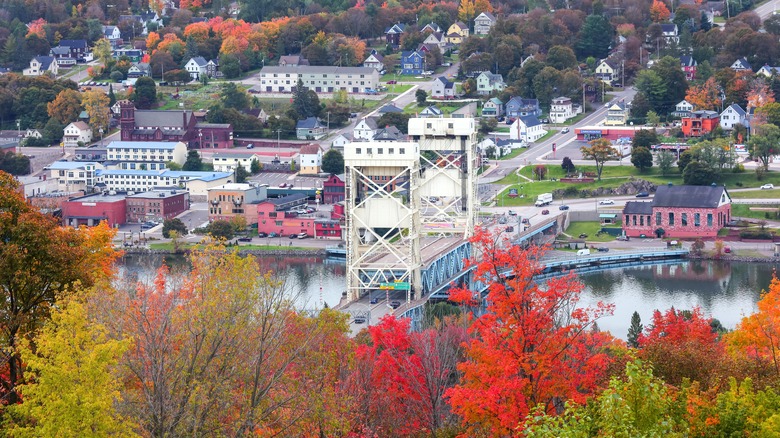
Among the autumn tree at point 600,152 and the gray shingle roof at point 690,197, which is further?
the autumn tree at point 600,152

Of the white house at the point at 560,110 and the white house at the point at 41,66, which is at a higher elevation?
the white house at the point at 41,66

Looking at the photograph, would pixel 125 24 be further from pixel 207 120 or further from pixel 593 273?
pixel 593 273

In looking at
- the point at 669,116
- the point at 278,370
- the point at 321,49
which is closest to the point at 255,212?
the point at 669,116

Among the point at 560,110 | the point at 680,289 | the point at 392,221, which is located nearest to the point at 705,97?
the point at 560,110

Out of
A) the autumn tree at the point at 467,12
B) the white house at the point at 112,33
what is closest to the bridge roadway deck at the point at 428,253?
the autumn tree at the point at 467,12

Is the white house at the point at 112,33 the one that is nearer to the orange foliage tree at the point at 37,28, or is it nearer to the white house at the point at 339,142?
the orange foliage tree at the point at 37,28

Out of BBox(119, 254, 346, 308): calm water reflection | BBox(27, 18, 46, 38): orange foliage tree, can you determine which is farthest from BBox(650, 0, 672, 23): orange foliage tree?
BBox(119, 254, 346, 308): calm water reflection

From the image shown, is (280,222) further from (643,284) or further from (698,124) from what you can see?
(698,124)
